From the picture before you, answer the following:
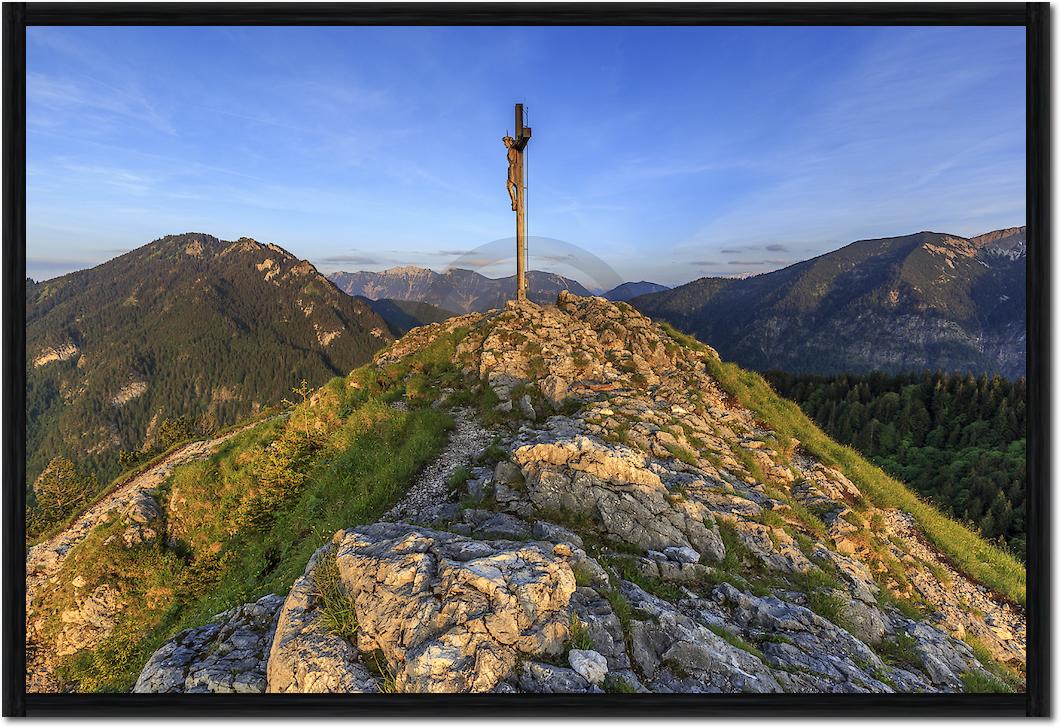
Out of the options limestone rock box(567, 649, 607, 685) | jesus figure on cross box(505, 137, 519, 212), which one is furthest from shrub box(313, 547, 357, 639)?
jesus figure on cross box(505, 137, 519, 212)

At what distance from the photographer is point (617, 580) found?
5422 millimetres

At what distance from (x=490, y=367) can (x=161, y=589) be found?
37.3 feet

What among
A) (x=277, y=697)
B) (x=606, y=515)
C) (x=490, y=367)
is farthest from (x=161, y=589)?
(x=606, y=515)

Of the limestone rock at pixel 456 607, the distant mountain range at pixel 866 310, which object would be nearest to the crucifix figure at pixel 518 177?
the limestone rock at pixel 456 607

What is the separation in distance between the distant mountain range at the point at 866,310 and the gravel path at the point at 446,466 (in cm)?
4351

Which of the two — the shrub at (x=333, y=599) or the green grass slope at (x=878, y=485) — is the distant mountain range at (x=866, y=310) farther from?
the shrub at (x=333, y=599)

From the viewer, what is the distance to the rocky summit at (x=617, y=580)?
4266mm

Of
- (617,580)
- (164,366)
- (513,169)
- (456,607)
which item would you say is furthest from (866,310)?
(164,366)

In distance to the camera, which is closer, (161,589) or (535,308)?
(161,589)

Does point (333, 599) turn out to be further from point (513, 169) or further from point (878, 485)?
point (878, 485)

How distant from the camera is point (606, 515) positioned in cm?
689

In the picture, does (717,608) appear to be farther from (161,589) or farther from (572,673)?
(161,589)

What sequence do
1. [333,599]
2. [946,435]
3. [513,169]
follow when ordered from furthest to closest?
[946,435] → [513,169] → [333,599]

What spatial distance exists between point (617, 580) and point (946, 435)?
24.0 metres
